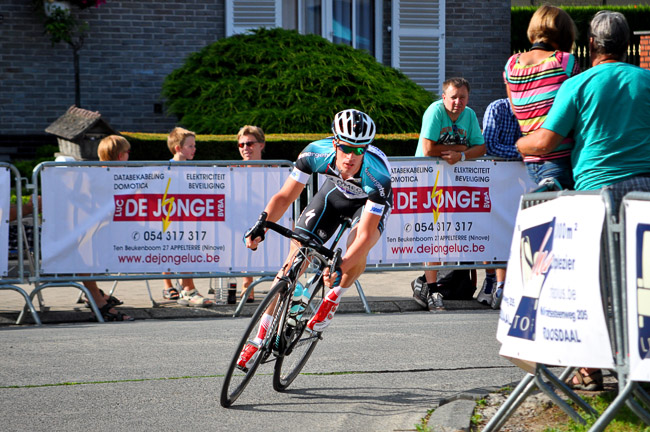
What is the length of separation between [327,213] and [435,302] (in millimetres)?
3237

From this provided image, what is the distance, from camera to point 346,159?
18.7 feet

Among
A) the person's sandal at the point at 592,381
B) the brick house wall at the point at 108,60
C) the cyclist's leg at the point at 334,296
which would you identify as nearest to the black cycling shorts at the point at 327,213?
the cyclist's leg at the point at 334,296

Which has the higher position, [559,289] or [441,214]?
[559,289]

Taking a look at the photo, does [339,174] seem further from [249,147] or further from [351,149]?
[249,147]

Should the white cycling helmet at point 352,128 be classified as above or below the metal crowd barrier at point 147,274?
above

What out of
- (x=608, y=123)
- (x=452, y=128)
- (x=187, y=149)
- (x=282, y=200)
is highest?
(x=608, y=123)

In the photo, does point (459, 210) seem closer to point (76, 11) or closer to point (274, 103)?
point (274, 103)

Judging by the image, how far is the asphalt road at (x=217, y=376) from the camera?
5.11 meters

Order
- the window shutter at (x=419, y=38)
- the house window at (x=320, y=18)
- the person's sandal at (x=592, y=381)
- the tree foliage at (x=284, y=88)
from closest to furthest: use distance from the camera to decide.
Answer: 1. the person's sandal at (x=592, y=381)
2. the tree foliage at (x=284, y=88)
3. the house window at (x=320, y=18)
4. the window shutter at (x=419, y=38)

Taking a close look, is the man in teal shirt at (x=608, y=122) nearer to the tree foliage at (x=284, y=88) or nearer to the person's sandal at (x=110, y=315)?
the person's sandal at (x=110, y=315)

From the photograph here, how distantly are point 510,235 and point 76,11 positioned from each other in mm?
11336

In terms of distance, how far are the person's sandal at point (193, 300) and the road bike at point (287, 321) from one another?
11.1 ft

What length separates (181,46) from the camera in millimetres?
18062

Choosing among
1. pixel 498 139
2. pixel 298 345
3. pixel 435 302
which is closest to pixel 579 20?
pixel 498 139
